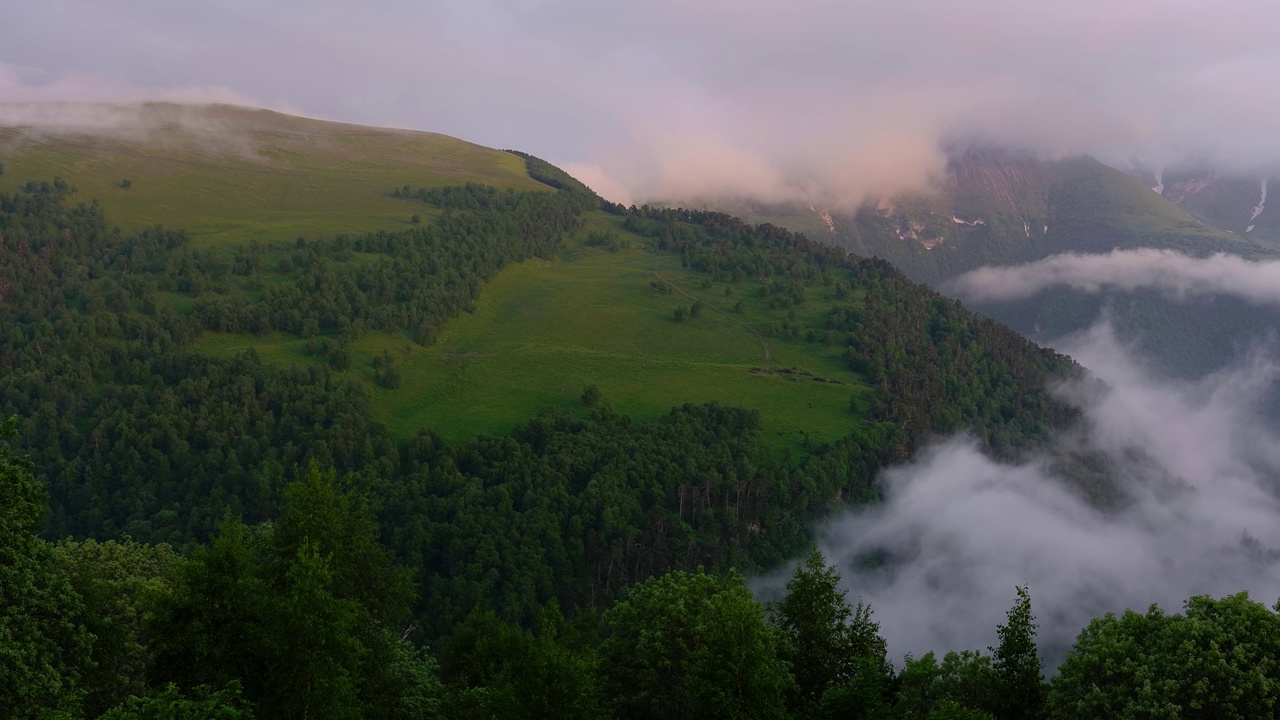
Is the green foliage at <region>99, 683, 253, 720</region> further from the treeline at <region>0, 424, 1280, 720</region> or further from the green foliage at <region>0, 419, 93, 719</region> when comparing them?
the green foliage at <region>0, 419, 93, 719</region>

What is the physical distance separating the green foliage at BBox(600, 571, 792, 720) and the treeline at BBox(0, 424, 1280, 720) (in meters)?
0.12

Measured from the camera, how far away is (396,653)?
52156 mm

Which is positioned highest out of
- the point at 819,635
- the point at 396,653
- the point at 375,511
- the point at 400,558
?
the point at 819,635

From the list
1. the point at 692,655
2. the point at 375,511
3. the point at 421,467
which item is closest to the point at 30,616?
the point at 375,511

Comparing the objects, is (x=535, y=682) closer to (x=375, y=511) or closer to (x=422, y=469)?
(x=375, y=511)

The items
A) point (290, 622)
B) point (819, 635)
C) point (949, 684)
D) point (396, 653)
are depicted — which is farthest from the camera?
point (396, 653)

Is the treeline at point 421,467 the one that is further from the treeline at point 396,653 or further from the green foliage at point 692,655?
the treeline at point 396,653

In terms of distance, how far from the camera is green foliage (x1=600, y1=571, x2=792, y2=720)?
40.7m

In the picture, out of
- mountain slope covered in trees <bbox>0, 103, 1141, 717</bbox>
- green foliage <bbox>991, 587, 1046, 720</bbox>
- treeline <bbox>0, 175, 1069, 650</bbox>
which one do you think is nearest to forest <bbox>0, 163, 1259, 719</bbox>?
green foliage <bbox>991, 587, 1046, 720</bbox>

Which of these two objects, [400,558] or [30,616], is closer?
[30,616]

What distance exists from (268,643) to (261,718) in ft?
12.1

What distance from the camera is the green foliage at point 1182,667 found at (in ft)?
127

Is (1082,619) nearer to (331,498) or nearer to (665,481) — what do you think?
(665,481)

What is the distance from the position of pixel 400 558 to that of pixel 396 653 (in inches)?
3340
